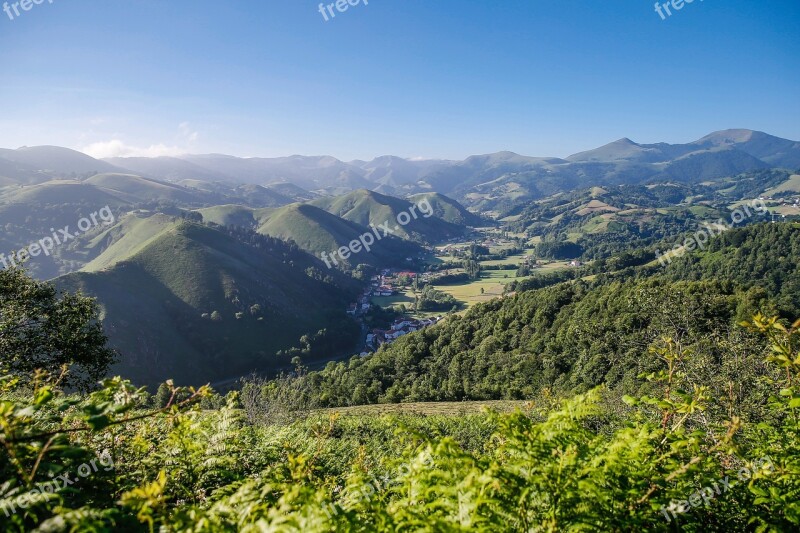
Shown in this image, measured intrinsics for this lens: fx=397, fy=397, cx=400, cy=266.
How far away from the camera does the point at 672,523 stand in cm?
356

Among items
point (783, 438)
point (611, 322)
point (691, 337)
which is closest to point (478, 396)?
point (611, 322)

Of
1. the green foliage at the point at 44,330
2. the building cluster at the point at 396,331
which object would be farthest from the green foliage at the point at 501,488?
the building cluster at the point at 396,331

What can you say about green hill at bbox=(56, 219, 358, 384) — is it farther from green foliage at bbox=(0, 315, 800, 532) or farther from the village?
green foliage at bbox=(0, 315, 800, 532)

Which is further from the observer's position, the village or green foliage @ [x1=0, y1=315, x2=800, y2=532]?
the village

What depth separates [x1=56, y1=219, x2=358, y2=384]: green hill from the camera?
4063 inches

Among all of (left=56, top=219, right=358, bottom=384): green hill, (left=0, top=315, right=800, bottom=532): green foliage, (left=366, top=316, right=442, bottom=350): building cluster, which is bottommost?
(left=366, top=316, right=442, bottom=350): building cluster

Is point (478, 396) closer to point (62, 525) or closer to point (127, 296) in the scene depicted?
point (62, 525)

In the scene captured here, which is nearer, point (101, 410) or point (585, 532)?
point (101, 410)

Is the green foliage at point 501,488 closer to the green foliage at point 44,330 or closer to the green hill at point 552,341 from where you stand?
the green foliage at point 44,330

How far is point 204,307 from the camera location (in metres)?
125

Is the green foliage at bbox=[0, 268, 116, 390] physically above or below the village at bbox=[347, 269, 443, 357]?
above

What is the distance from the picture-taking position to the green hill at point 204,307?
339ft

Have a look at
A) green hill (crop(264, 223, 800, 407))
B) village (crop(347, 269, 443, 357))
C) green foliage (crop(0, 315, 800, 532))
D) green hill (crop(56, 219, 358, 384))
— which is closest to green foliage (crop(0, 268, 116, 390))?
green foliage (crop(0, 315, 800, 532))

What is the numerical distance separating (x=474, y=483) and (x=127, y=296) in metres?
137
